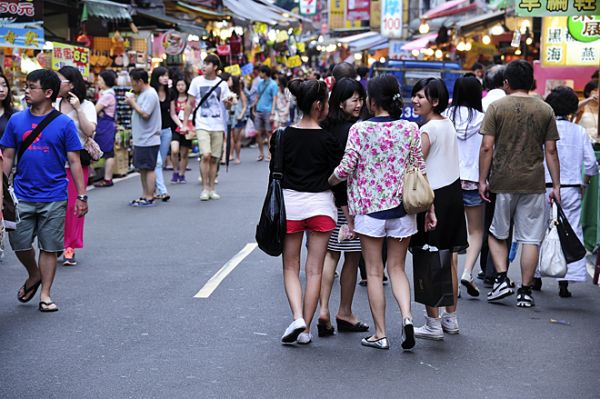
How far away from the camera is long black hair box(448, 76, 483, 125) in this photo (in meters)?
7.81

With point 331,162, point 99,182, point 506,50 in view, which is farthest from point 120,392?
point 506,50

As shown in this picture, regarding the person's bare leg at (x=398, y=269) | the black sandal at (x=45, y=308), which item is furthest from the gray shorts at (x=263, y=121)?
the person's bare leg at (x=398, y=269)

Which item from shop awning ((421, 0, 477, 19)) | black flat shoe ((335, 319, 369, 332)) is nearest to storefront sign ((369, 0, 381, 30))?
shop awning ((421, 0, 477, 19))

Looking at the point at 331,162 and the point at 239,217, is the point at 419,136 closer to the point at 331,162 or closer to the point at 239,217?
the point at 331,162

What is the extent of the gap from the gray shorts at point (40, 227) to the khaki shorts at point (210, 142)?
6.78 metres

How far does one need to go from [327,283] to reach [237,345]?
0.81 meters

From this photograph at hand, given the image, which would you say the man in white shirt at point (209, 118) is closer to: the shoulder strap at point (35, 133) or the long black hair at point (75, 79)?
the long black hair at point (75, 79)

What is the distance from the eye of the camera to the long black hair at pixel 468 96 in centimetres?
781

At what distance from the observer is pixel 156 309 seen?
739cm

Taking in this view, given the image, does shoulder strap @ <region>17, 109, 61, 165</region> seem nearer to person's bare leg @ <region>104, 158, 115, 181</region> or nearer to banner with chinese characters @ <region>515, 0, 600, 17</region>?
banner with chinese characters @ <region>515, 0, 600, 17</region>

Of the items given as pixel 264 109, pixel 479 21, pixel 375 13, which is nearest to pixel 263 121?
pixel 264 109

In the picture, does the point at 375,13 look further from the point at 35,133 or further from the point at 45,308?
the point at 45,308

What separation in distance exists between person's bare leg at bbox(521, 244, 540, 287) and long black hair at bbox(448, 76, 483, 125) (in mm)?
1178

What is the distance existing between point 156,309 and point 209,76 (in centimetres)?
720
